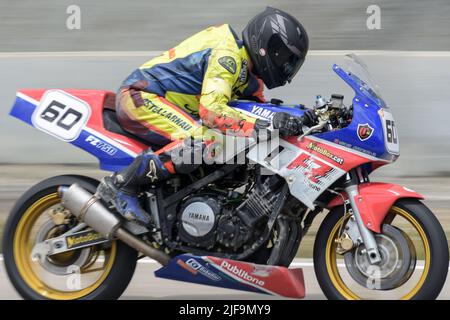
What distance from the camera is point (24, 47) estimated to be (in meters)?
10.4

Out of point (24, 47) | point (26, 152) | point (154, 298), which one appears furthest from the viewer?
point (24, 47)

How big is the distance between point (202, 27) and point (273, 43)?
14.9 feet

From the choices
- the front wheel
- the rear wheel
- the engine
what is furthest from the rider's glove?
the rear wheel

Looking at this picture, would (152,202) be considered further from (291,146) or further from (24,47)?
(24,47)

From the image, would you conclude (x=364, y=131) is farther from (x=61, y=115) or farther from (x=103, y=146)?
(x=61, y=115)

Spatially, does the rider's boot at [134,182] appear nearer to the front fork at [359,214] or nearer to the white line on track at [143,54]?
the front fork at [359,214]

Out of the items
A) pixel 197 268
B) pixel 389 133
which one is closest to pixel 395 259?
pixel 389 133

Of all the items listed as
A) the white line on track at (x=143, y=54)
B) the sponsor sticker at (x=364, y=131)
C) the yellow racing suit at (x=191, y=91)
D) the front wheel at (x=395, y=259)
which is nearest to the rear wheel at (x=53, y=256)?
the yellow racing suit at (x=191, y=91)

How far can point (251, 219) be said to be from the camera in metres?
5.65

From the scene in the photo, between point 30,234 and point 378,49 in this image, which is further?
point 378,49

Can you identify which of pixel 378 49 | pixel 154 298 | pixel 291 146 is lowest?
pixel 154 298

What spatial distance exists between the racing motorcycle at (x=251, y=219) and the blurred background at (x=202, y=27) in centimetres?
283
